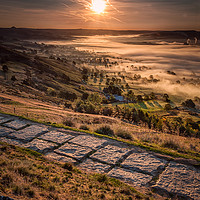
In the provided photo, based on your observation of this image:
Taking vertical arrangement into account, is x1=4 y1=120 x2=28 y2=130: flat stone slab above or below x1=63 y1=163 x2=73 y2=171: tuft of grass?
above

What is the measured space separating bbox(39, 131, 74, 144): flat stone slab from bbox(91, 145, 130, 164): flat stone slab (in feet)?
5.87

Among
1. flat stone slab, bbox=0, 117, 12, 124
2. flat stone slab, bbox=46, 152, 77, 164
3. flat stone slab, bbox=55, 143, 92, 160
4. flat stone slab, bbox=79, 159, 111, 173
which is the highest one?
flat stone slab, bbox=0, 117, 12, 124

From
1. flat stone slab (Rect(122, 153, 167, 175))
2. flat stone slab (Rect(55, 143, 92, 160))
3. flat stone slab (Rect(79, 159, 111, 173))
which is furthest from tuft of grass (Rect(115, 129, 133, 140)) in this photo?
flat stone slab (Rect(79, 159, 111, 173))

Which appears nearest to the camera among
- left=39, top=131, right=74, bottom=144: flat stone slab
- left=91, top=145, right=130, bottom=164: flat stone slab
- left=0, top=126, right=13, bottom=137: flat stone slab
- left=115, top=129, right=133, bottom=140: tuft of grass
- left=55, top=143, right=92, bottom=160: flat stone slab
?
left=91, top=145, right=130, bottom=164: flat stone slab

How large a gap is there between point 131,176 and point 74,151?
248 cm

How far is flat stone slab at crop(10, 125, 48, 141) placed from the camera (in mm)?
8739

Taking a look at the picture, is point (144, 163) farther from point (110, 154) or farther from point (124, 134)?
point (124, 134)

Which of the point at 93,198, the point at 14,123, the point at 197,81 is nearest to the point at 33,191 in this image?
the point at 93,198

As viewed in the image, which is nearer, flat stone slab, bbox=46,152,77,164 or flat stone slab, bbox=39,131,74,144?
flat stone slab, bbox=46,152,77,164

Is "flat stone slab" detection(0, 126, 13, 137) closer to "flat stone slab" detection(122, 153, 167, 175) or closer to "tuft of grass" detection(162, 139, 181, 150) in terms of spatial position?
"flat stone slab" detection(122, 153, 167, 175)

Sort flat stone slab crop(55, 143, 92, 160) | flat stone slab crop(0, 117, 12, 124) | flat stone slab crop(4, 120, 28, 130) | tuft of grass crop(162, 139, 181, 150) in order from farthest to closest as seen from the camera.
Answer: flat stone slab crop(0, 117, 12, 124), flat stone slab crop(4, 120, 28, 130), tuft of grass crop(162, 139, 181, 150), flat stone slab crop(55, 143, 92, 160)

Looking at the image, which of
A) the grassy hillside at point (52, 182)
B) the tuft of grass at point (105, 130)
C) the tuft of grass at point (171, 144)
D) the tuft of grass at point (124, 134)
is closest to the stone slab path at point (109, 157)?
the grassy hillside at point (52, 182)

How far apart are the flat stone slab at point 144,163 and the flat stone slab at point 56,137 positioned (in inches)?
116

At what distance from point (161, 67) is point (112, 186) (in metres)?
162
